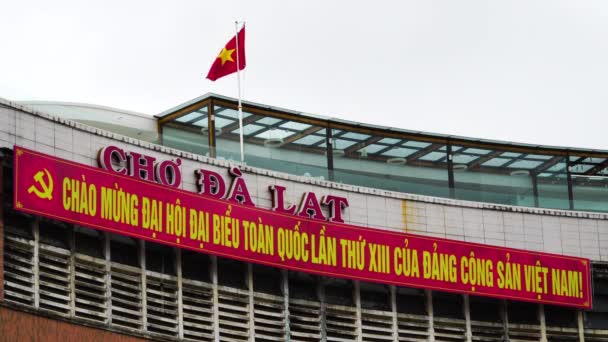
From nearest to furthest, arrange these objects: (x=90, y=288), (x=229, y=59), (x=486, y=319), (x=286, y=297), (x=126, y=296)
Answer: (x=90, y=288), (x=126, y=296), (x=286, y=297), (x=229, y=59), (x=486, y=319)

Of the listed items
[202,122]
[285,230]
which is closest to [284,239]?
[285,230]

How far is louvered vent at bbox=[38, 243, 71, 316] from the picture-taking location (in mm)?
50156

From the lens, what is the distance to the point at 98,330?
50.6m

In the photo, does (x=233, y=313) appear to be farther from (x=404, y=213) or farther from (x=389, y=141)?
Result: (x=389, y=141)

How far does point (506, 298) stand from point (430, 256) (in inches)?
131

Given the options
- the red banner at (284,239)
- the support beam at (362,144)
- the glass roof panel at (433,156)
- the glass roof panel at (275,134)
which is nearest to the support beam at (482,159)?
the glass roof panel at (433,156)

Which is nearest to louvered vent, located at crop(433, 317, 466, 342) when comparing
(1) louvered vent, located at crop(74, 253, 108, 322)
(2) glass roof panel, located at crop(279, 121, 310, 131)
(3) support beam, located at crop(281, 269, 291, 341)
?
(3) support beam, located at crop(281, 269, 291, 341)

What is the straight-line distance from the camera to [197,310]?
54031 millimetres

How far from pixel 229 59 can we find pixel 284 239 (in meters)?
7.85

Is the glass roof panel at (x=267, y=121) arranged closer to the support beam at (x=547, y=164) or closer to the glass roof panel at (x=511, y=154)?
the glass roof panel at (x=511, y=154)

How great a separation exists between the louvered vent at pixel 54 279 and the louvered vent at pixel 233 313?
18.6ft

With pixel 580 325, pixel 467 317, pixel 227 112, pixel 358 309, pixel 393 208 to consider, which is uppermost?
pixel 227 112

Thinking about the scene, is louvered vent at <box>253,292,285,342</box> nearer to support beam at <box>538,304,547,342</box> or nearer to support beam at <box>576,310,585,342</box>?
support beam at <box>538,304,547,342</box>

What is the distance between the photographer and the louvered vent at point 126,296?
5194 centimetres
